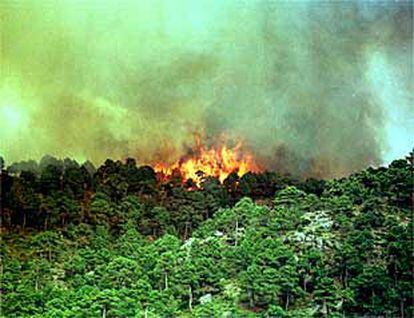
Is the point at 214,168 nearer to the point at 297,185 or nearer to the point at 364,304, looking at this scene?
the point at 297,185

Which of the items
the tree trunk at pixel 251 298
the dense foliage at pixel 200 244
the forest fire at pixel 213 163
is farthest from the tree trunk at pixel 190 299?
the forest fire at pixel 213 163

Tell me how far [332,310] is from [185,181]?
44.9 feet

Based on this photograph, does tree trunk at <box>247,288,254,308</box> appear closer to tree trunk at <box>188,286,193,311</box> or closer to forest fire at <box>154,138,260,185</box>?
tree trunk at <box>188,286,193,311</box>

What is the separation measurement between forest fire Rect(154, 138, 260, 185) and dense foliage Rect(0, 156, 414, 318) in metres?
2.48

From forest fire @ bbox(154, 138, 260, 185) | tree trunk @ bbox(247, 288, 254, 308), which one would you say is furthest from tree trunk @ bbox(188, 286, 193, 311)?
forest fire @ bbox(154, 138, 260, 185)

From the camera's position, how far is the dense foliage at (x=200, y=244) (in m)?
18.5

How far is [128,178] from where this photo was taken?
96.5ft

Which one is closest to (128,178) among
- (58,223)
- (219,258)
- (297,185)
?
(58,223)

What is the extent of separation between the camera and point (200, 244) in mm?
22391

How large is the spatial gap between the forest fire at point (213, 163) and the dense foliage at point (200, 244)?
248cm

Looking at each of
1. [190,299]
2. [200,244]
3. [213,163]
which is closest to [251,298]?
[190,299]

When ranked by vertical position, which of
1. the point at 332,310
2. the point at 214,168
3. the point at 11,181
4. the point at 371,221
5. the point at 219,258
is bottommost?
the point at 332,310

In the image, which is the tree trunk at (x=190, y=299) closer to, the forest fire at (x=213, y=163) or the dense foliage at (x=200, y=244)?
the dense foliage at (x=200, y=244)

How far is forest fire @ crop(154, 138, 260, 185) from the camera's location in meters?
33.2
